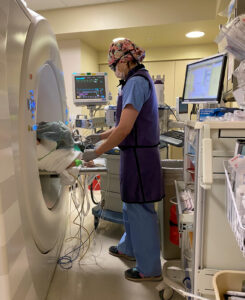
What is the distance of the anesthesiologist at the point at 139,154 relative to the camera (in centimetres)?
153

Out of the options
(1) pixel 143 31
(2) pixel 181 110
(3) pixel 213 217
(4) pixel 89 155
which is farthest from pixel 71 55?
(3) pixel 213 217

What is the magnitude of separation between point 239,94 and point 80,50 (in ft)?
9.82

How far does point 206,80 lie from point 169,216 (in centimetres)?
102

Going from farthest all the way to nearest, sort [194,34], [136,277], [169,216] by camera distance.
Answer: [194,34] → [169,216] → [136,277]

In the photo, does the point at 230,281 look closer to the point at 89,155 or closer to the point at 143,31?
the point at 89,155

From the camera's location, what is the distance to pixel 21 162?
1.05 m

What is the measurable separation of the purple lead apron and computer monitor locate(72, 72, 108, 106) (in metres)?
0.99

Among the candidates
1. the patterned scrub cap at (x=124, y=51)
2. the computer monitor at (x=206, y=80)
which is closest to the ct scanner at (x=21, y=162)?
the patterned scrub cap at (x=124, y=51)

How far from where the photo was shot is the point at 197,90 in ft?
5.05

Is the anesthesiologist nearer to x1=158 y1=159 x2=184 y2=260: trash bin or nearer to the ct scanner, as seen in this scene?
x1=158 y1=159 x2=184 y2=260: trash bin

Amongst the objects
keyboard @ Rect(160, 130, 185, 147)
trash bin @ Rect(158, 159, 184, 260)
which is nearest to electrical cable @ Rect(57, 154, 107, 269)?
trash bin @ Rect(158, 159, 184, 260)

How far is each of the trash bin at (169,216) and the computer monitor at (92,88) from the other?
3.86 ft

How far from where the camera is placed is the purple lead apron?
1583 millimetres

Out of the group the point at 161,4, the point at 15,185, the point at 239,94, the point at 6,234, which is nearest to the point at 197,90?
the point at 239,94
